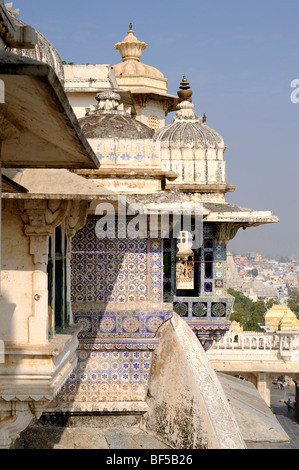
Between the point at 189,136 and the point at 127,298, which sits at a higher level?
the point at 189,136

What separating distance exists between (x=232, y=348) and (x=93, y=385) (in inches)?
403

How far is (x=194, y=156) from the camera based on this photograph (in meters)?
14.7

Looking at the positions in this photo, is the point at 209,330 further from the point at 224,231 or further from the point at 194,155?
the point at 194,155

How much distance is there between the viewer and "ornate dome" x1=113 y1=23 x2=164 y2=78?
2378 centimetres

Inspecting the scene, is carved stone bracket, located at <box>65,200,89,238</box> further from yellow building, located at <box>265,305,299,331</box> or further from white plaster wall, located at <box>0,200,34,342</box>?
yellow building, located at <box>265,305,299,331</box>

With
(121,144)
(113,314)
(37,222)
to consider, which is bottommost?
(113,314)

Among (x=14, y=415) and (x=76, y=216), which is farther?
(x=76, y=216)

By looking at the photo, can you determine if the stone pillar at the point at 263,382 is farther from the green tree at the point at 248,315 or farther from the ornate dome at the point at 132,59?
the green tree at the point at 248,315

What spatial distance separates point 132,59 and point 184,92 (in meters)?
8.57

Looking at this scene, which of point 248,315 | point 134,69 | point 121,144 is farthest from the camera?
point 248,315

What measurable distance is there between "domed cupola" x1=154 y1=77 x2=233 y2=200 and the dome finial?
1.45 meters

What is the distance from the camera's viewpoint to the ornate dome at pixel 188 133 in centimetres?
1476

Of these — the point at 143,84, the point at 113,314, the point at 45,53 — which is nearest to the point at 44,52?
the point at 45,53

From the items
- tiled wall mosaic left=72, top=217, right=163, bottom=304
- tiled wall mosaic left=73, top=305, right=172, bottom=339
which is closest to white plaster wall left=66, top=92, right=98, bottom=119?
tiled wall mosaic left=72, top=217, right=163, bottom=304
